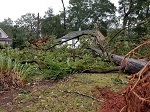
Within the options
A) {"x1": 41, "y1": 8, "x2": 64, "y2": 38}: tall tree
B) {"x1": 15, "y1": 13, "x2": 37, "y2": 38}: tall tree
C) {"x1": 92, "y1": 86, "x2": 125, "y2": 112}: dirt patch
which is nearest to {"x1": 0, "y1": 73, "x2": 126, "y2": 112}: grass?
{"x1": 92, "y1": 86, "x2": 125, "y2": 112}: dirt patch

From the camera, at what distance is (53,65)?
205 inches

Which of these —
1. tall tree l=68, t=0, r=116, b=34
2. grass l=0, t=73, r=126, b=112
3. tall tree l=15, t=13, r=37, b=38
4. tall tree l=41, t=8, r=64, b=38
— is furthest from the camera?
tall tree l=68, t=0, r=116, b=34

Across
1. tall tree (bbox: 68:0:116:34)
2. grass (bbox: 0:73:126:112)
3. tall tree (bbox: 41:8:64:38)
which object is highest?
tall tree (bbox: 68:0:116:34)

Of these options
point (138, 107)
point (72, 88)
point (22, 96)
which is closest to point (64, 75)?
point (72, 88)

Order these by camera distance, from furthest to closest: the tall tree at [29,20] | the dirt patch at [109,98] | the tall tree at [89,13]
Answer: the tall tree at [89,13] → the tall tree at [29,20] → the dirt patch at [109,98]

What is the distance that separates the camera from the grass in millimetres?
3670

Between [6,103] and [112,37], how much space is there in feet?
18.0

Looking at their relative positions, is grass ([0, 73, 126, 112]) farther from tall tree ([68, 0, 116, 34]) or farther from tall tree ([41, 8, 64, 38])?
tall tree ([68, 0, 116, 34])

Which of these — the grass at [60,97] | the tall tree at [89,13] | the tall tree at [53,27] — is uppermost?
the tall tree at [89,13]

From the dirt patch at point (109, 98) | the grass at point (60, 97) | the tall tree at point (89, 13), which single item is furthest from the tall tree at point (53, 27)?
the dirt patch at point (109, 98)

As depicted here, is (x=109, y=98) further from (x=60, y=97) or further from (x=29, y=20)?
(x=29, y=20)

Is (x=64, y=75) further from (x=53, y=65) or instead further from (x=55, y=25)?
(x=55, y=25)

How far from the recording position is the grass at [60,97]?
367 cm

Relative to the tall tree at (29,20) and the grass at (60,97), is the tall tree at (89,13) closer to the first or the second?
the tall tree at (29,20)
